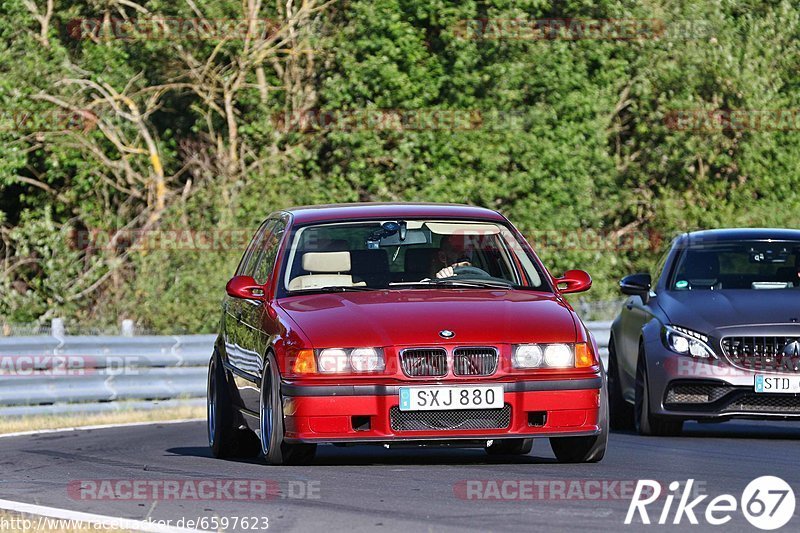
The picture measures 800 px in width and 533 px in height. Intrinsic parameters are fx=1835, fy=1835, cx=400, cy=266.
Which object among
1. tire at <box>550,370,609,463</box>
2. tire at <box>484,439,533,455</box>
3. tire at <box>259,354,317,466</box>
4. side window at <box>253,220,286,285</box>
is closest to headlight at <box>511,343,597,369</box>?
tire at <box>550,370,609,463</box>

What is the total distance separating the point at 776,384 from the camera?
12.7 metres

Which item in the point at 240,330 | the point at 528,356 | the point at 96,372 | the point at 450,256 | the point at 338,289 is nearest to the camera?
the point at 528,356

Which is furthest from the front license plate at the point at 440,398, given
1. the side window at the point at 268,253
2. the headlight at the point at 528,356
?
the side window at the point at 268,253

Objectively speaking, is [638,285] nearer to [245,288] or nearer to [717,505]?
[245,288]

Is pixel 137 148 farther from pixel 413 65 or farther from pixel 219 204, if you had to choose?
pixel 413 65

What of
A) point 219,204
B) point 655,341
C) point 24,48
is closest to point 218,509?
point 655,341

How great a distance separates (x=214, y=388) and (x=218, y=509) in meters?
3.72

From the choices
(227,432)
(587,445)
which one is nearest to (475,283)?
(587,445)

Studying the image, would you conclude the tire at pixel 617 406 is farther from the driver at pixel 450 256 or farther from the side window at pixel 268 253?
the driver at pixel 450 256

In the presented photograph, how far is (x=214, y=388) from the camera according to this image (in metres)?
11.9

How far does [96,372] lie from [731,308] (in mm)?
7862

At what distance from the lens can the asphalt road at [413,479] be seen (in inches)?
308

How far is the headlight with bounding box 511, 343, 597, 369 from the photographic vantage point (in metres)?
9.71

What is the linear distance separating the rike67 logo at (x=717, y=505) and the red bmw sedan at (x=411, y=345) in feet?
2.69
